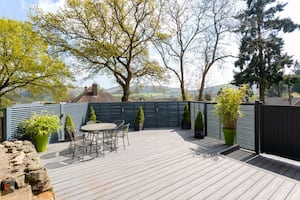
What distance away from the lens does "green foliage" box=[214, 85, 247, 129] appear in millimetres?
5078

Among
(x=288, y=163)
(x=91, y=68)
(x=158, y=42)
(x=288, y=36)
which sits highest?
(x=288, y=36)

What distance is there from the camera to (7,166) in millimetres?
2469

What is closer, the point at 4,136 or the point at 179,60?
the point at 4,136

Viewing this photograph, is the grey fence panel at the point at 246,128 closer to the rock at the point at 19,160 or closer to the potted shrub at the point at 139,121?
the potted shrub at the point at 139,121

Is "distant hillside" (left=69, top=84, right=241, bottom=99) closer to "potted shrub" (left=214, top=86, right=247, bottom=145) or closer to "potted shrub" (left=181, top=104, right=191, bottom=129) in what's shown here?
"potted shrub" (left=181, top=104, right=191, bottom=129)

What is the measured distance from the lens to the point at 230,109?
A: 5.11 m

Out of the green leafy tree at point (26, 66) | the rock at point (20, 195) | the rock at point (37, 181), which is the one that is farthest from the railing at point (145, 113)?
the green leafy tree at point (26, 66)

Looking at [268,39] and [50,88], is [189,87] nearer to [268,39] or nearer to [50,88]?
[268,39]

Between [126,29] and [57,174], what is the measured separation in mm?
8357

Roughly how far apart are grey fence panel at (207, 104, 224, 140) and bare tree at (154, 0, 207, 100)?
5.55m

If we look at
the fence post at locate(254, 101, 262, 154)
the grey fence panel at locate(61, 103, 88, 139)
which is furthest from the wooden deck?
the grey fence panel at locate(61, 103, 88, 139)

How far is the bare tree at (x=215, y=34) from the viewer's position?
37.6ft

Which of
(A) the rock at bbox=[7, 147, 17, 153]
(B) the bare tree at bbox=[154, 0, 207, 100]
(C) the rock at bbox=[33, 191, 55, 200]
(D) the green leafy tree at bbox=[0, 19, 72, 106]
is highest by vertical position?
(B) the bare tree at bbox=[154, 0, 207, 100]

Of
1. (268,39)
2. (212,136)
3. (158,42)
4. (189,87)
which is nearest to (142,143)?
(212,136)
